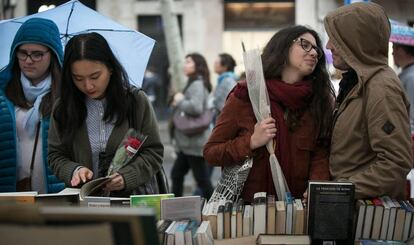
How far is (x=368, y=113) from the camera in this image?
2.12 metres

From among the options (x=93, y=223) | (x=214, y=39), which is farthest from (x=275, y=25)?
(x=93, y=223)

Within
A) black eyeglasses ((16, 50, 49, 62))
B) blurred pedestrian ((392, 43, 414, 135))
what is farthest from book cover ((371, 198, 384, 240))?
blurred pedestrian ((392, 43, 414, 135))

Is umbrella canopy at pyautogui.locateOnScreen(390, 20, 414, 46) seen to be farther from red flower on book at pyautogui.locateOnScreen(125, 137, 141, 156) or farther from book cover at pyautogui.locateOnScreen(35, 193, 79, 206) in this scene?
book cover at pyautogui.locateOnScreen(35, 193, 79, 206)

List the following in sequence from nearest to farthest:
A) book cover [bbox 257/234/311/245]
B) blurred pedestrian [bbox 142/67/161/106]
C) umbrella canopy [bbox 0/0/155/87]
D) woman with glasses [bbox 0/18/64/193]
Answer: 1. book cover [bbox 257/234/311/245]
2. woman with glasses [bbox 0/18/64/193]
3. umbrella canopy [bbox 0/0/155/87]
4. blurred pedestrian [bbox 142/67/161/106]

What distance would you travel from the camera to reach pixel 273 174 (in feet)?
7.65

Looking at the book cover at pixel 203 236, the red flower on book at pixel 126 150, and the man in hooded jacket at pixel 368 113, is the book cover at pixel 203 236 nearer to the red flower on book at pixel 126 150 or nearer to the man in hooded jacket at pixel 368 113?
the man in hooded jacket at pixel 368 113

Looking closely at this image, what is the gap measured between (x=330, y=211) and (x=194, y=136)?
411cm

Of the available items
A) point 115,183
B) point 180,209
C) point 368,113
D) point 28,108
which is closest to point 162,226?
point 180,209

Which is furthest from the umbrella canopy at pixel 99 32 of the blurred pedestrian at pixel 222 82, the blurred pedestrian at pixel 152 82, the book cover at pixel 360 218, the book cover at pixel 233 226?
the blurred pedestrian at pixel 152 82

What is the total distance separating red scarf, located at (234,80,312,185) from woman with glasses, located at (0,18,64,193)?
1.12 metres

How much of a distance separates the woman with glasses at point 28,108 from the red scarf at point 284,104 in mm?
1120

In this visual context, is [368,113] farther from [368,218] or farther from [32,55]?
[32,55]

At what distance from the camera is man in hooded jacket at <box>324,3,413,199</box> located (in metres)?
2.06

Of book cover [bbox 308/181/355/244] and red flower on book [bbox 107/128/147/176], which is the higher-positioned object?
red flower on book [bbox 107/128/147/176]
